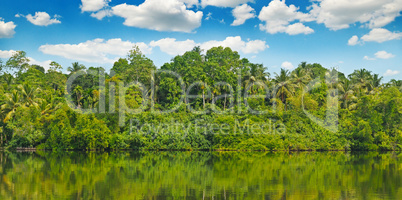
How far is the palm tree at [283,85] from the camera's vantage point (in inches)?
1713

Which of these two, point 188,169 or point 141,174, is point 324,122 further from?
point 141,174

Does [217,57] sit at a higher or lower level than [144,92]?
higher

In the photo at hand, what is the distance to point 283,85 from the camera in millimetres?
43594

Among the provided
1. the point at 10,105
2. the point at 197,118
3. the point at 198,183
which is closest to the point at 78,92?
the point at 10,105

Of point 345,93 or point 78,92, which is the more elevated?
point 78,92

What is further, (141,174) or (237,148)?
(237,148)

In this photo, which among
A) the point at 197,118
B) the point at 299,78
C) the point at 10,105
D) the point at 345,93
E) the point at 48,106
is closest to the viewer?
the point at 10,105

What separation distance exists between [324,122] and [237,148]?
9.21 metres

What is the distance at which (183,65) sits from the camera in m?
45.6

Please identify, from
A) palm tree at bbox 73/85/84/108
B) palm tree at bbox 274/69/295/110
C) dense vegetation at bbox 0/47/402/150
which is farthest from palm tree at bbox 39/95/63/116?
palm tree at bbox 274/69/295/110

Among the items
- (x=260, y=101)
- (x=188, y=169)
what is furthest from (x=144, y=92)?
(x=188, y=169)

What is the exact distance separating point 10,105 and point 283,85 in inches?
1128

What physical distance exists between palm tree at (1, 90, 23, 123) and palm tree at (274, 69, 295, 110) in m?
27.5

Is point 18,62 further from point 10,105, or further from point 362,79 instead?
point 362,79
